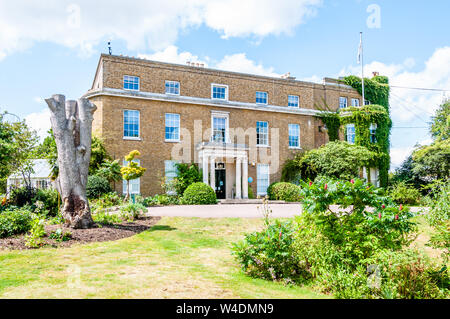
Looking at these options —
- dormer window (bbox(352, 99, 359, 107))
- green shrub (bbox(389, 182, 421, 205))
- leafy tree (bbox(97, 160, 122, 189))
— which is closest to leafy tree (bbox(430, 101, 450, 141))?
dormer window (bbox(352, 99, 359, 107))

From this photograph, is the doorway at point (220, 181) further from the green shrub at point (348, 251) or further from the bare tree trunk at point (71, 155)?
the green shrub at point (348, 251)

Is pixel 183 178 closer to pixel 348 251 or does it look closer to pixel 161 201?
pixel 161 201

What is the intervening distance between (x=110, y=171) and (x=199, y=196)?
17.2 feet

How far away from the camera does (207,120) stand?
78.1 feet

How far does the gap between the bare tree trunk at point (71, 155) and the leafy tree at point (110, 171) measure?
30.6ft

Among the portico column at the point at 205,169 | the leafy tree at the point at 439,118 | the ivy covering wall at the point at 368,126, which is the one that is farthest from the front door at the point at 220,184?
the leafy tree at the point at 439,118

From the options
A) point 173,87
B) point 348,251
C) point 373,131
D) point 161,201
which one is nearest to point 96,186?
point 161,201

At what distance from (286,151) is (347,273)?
21.0m

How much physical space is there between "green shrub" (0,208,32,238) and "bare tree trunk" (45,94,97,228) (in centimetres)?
103

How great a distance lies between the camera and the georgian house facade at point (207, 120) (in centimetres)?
2134

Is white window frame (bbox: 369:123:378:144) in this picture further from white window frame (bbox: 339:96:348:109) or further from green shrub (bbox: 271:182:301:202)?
green shrub (bbox: 271:182:301:202)

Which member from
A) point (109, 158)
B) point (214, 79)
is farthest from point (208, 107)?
point (109, 158)

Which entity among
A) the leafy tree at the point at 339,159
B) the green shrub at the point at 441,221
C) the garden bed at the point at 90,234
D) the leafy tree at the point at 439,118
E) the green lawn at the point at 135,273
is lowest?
the green lawn at the point at 135,273

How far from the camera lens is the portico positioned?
865 inches
